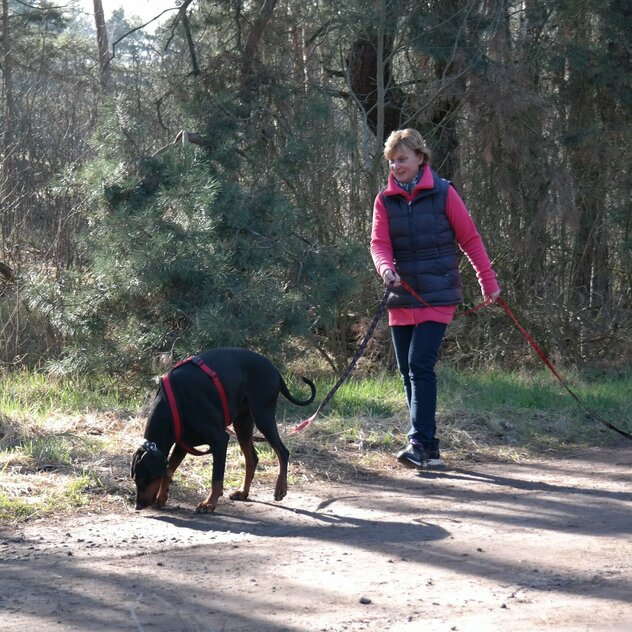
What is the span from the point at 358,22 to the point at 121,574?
7.82 meters

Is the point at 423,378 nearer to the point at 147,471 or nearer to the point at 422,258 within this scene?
the point at 422,258

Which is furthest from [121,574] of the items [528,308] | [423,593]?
[528,308]

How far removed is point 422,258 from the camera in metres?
6.82

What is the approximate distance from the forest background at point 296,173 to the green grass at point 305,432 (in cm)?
60

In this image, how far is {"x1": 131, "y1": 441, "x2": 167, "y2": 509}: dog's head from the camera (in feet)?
18.2

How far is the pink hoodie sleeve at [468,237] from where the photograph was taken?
6.76 metres

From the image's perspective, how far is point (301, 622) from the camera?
13.2 ft

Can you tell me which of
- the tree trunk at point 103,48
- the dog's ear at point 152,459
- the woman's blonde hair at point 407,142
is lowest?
the dog's ear at point 152,459

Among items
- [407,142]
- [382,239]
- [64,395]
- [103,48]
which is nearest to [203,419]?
[382,239]

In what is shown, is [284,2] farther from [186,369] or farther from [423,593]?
[423,593]

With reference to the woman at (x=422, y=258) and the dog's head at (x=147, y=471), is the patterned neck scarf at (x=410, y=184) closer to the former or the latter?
the woman at (x=422, y=258)

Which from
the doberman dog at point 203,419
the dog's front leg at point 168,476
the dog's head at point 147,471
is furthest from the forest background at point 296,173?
the dog's head at point 147,471

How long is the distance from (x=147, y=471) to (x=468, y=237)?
2.77 m

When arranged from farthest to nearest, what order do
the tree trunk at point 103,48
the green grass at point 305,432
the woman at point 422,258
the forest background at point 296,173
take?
the tree trunk at point 103,48, the forest background at point 296,173, the woman at point 422,258, the green grass at point 305,432
